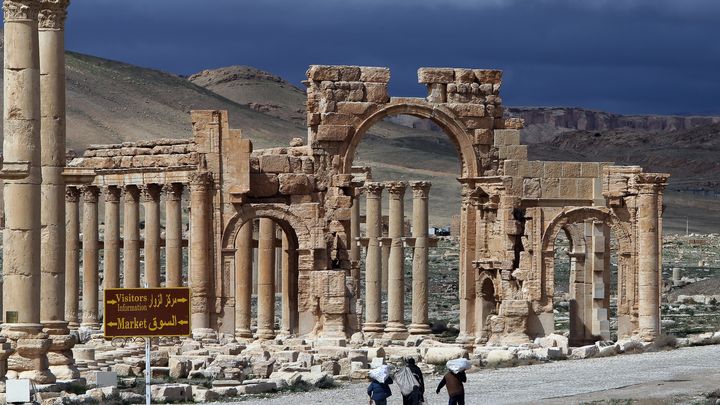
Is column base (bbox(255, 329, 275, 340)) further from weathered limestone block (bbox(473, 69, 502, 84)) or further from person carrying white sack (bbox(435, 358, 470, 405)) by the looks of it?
person carrying white sack (bbox(435, 358, 470, 405))

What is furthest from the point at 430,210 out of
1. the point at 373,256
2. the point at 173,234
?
the point at 173,234

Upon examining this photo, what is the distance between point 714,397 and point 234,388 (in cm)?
928

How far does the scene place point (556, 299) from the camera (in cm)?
7200

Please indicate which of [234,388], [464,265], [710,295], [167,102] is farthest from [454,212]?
[234,388]

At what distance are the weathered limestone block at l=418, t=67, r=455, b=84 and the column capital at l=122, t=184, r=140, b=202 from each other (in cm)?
874

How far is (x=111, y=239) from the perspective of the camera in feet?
181

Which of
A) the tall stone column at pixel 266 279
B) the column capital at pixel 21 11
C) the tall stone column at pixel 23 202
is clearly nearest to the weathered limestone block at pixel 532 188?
the tall stone column at pixel 266 279

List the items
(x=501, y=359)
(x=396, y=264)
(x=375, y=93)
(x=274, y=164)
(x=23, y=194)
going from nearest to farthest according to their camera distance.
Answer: (x=23, y=194)
(x=501, y=359)
(x=274, y=164)
(x=375, y=93)
(x=396, y=264)

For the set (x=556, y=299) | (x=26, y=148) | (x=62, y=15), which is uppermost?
(x=62, y=15)

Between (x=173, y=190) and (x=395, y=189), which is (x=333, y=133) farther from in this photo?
(x=395, y=189)

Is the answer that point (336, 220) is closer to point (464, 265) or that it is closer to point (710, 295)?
point (464, 265)

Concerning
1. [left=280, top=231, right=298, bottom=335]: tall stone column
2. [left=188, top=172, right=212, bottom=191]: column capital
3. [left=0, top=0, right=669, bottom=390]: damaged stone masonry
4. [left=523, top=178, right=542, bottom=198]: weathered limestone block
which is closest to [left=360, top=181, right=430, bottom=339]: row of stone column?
[left=0, top=0, right=669, bottom=390]: damaged stone masonry

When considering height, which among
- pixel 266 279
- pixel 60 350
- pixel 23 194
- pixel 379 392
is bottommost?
pixel 379 392

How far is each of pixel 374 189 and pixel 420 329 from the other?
4993 mm
